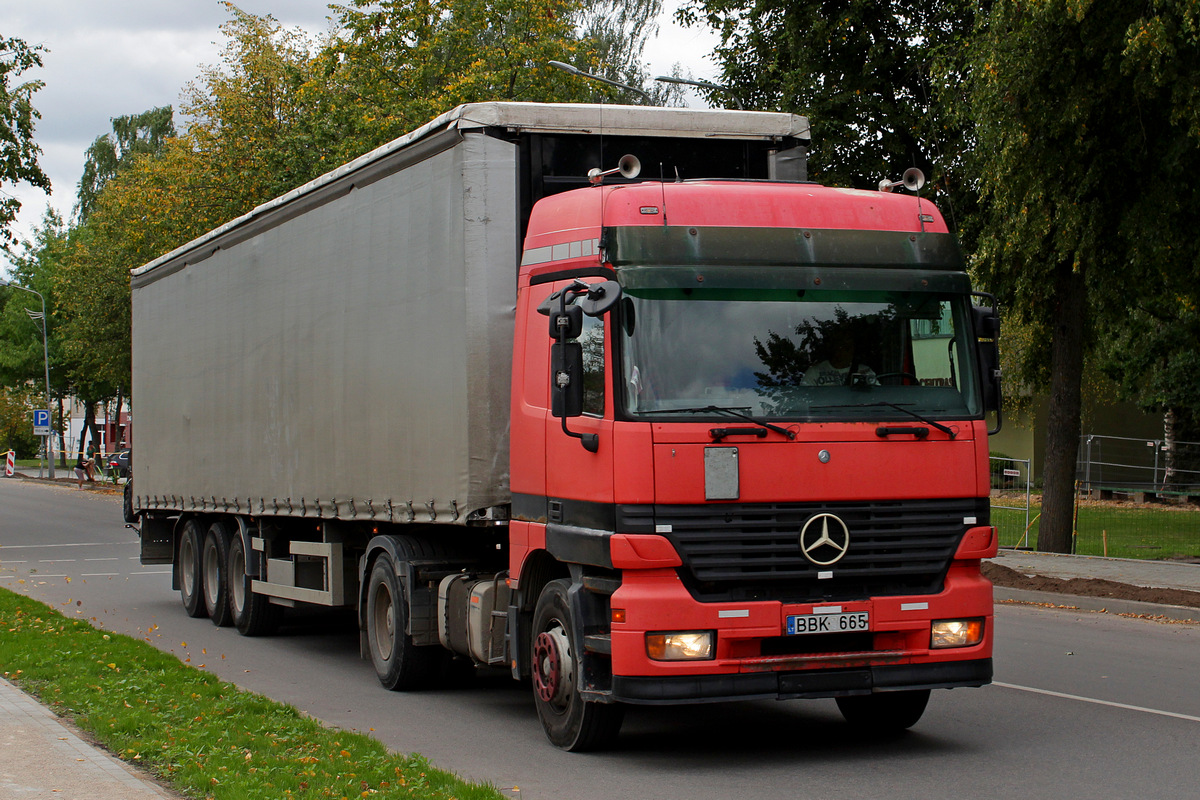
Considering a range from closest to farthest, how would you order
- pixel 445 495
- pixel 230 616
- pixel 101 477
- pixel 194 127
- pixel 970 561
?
pixel 970 561 < pixel 445 495 < pixel 230 616 < pixel 194 127 < pixel 101 477

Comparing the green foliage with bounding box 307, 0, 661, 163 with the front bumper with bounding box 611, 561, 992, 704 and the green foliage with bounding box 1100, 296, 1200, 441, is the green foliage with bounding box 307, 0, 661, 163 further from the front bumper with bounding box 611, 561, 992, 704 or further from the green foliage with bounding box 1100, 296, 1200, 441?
the front bumper with bounding box 611, 561, 992, 704

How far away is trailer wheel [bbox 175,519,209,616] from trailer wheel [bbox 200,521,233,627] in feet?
0.65

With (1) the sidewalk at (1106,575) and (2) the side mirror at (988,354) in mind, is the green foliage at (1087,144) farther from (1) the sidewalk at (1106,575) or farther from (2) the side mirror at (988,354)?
(2) the side mirror at (988,354)

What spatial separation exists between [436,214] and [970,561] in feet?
13.7

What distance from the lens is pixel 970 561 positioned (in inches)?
304

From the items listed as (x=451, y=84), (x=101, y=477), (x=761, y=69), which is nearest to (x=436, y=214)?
(x=761, y=69)

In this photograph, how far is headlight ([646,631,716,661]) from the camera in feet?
23.5

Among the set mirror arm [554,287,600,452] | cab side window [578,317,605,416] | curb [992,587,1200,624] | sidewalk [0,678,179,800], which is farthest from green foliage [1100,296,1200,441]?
sidewalk [0,678,179,800]

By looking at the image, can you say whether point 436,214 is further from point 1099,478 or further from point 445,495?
point 1099,478

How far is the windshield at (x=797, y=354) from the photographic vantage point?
7.31m

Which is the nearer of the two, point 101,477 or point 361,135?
point 361,135

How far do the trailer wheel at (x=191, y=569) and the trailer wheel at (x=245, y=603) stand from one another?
43.5 inches

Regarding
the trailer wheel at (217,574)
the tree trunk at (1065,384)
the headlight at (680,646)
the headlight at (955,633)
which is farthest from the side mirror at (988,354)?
the tree trunk at (1065,384)

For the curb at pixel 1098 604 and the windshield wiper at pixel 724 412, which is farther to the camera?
the curb at pixel 1098 604
